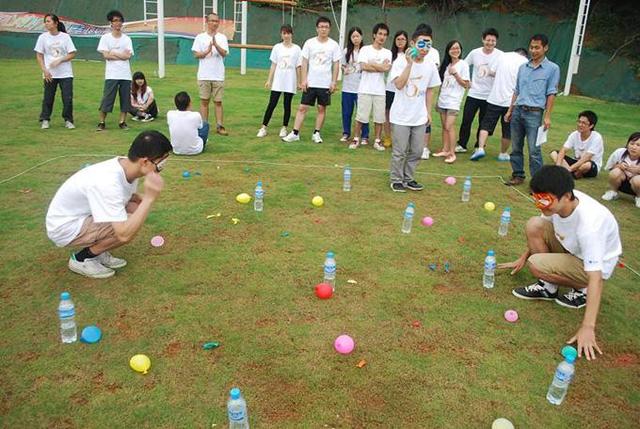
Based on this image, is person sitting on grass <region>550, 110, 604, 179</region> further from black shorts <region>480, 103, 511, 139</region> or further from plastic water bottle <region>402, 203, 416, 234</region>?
plastic water bottle <region>402, 203, 416, 234</region>

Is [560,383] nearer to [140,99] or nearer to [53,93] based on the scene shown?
[53,93]

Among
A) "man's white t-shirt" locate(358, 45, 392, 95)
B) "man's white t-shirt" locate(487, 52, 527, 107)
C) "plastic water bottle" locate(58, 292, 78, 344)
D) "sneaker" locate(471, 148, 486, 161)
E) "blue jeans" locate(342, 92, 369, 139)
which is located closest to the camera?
"plastic water bottle" locate(58, 292, 78, 344)

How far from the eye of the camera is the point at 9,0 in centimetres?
2302

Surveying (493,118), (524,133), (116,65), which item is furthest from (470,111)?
(116,65)

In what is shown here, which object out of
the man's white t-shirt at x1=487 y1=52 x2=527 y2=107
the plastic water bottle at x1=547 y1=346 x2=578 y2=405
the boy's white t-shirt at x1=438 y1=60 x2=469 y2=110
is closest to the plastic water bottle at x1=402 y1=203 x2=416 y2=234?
the plastic water bottle at x1=547 y1=346 x2=578 y2=405

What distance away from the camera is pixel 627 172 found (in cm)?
662

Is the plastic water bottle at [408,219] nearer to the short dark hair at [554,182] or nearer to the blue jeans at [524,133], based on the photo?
the short dark hair at [554,182]

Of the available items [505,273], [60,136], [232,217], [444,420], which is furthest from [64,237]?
[60,136]

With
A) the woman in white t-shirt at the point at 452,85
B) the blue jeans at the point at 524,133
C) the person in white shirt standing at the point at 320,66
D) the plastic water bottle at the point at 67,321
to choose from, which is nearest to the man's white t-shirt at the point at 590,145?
the blue jeans at the point at 524,133

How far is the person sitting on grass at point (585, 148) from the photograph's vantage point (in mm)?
7148

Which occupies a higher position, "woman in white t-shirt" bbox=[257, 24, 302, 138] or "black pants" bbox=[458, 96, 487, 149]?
"woman in white t-shirt" bbox=[257, 24, 302, 138]

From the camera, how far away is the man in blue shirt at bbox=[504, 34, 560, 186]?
260 inches

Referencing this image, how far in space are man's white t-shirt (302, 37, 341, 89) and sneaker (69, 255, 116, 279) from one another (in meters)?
5.47

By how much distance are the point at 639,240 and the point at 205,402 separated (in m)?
4.94
